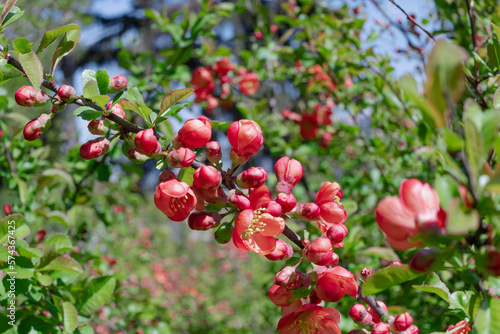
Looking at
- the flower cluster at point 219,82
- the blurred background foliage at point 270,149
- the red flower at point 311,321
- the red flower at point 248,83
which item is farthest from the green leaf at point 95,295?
the red flower at point 248,83

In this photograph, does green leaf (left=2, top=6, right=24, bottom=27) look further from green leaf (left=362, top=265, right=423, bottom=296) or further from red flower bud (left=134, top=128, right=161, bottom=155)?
green leaf (left=362, top=265, right=423, bottom=296)

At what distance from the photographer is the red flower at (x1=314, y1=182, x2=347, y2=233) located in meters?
0.75

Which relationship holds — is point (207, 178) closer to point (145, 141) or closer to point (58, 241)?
point (145, 141)

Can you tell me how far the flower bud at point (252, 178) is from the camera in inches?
28.4

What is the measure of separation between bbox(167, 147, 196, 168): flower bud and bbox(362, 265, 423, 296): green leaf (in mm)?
372

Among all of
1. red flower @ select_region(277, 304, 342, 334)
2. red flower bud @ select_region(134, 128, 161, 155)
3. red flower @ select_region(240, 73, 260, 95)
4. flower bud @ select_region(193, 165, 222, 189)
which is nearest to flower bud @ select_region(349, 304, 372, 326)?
red flower @ select_region(277, 304, 342, 334)

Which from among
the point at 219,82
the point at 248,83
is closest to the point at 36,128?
the point at 219,82

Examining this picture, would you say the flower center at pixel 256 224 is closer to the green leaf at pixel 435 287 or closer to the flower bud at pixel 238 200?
the flower bud at pixel 238 200

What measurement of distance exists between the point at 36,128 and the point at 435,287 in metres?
0.82

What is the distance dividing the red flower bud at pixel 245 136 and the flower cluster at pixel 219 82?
4.31 feet

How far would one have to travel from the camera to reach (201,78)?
6.57 ft

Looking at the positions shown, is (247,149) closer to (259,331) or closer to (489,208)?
(489,208)

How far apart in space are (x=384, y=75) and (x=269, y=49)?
2.57 feet

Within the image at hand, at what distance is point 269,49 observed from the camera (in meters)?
2.18
